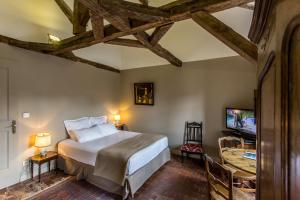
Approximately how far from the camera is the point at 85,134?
12.4ft

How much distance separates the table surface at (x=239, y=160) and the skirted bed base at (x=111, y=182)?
1.40m

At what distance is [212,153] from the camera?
422 centimetres

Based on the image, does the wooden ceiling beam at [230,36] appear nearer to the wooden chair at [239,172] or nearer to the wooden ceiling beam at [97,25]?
the wooden ceiling beam at [97,25]

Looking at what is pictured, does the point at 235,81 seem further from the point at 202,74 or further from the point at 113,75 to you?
the point at 113,75

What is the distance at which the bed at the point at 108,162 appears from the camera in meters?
2.74

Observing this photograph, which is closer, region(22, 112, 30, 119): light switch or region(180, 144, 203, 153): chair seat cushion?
region(22, 112, 30, 119): light switch

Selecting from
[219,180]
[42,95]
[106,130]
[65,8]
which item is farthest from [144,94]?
[219,180]

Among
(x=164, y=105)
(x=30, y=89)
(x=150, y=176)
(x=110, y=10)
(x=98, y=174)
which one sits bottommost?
(x=150, y=176)

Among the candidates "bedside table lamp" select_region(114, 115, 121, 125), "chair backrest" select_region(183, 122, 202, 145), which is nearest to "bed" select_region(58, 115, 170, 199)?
"chair backrest" select_region(183, 122, 202, 145)

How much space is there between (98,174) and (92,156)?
0.35 metres

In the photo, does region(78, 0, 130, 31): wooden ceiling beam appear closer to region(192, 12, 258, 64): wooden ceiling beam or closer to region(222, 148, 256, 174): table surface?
region(192, 12, 258, 64): wooden ceiling beam

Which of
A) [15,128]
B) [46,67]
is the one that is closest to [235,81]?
[46,67]

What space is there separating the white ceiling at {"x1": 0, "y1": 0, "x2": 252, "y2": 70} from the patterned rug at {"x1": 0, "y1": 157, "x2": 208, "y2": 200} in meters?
2.75

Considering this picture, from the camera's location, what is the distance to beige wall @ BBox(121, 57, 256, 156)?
12.7ft
